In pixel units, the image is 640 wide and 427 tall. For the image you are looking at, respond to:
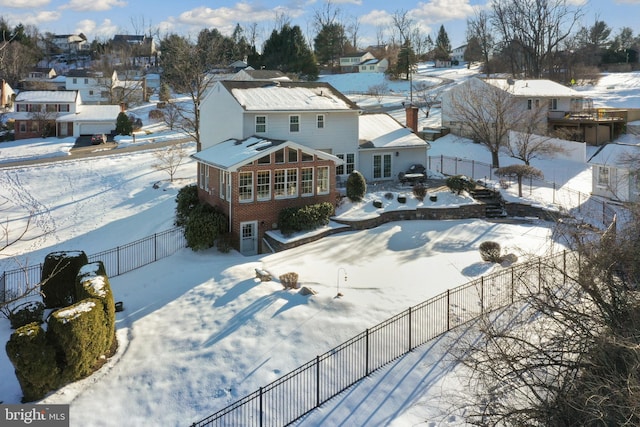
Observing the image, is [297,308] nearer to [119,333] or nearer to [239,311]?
[239,311]

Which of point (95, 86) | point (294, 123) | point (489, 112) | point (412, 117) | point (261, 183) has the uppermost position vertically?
point (95, 86)

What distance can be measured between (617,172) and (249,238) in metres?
23.8

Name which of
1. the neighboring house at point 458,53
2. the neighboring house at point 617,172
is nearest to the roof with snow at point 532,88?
the neighboring house at point 617,172

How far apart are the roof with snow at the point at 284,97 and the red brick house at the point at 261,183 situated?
4103mm

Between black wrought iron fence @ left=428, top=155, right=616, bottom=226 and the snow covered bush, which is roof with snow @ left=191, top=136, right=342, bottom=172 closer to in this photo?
the snow covered bush

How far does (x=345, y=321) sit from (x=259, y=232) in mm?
10703

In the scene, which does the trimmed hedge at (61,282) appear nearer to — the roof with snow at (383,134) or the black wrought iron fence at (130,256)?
the black wrought iron fence at (130,256)

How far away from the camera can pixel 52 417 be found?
42.2 ft

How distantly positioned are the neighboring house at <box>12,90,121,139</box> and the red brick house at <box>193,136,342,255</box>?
4100 cm

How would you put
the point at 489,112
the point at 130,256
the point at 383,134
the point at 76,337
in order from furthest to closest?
1. the point at 489,112
2. the point at 383,134
3. the point at 130,256
4. the point at 76,337

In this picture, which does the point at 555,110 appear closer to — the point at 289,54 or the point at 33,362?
the point at 33,362

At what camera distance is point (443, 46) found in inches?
5069

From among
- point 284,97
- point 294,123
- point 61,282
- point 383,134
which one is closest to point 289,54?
point 383,134

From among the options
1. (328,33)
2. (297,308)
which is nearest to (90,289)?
(297,308)
